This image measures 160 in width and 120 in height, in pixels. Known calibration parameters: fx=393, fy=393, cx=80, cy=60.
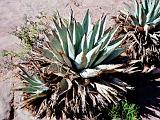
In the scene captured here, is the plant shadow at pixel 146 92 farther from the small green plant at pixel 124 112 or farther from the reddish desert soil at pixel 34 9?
the reddish desert soil at pixel 34 9

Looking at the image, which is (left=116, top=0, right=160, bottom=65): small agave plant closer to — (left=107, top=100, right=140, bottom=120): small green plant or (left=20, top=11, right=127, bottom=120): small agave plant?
(left=20, top=11, right=127, bottom=120): small agave plant

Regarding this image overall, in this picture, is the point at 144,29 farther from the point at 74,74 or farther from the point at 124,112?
the point at 74,74

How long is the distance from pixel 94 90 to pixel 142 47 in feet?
4.57

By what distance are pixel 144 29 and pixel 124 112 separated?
4.32 ft

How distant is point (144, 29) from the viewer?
5.75 metres

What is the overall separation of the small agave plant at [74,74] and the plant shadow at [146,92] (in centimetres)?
51

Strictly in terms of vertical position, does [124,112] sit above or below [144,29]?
below

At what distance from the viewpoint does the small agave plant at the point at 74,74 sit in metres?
4.74

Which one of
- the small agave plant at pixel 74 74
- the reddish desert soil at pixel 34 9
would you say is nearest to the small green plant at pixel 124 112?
the small agave plant at pixel 74 74

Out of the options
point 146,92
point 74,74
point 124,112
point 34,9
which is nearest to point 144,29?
point 146,92

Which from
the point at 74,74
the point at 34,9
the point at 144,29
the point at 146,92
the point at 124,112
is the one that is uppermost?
the point at 34,9

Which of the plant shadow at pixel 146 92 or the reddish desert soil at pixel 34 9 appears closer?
the plant shadow at pixel 146 92

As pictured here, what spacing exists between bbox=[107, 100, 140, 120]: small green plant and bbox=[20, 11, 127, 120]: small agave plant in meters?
0.13

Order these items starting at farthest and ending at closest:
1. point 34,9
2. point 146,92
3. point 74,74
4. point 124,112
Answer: point 34,9 → point 146,92 → point 124,112 → point 74,74
